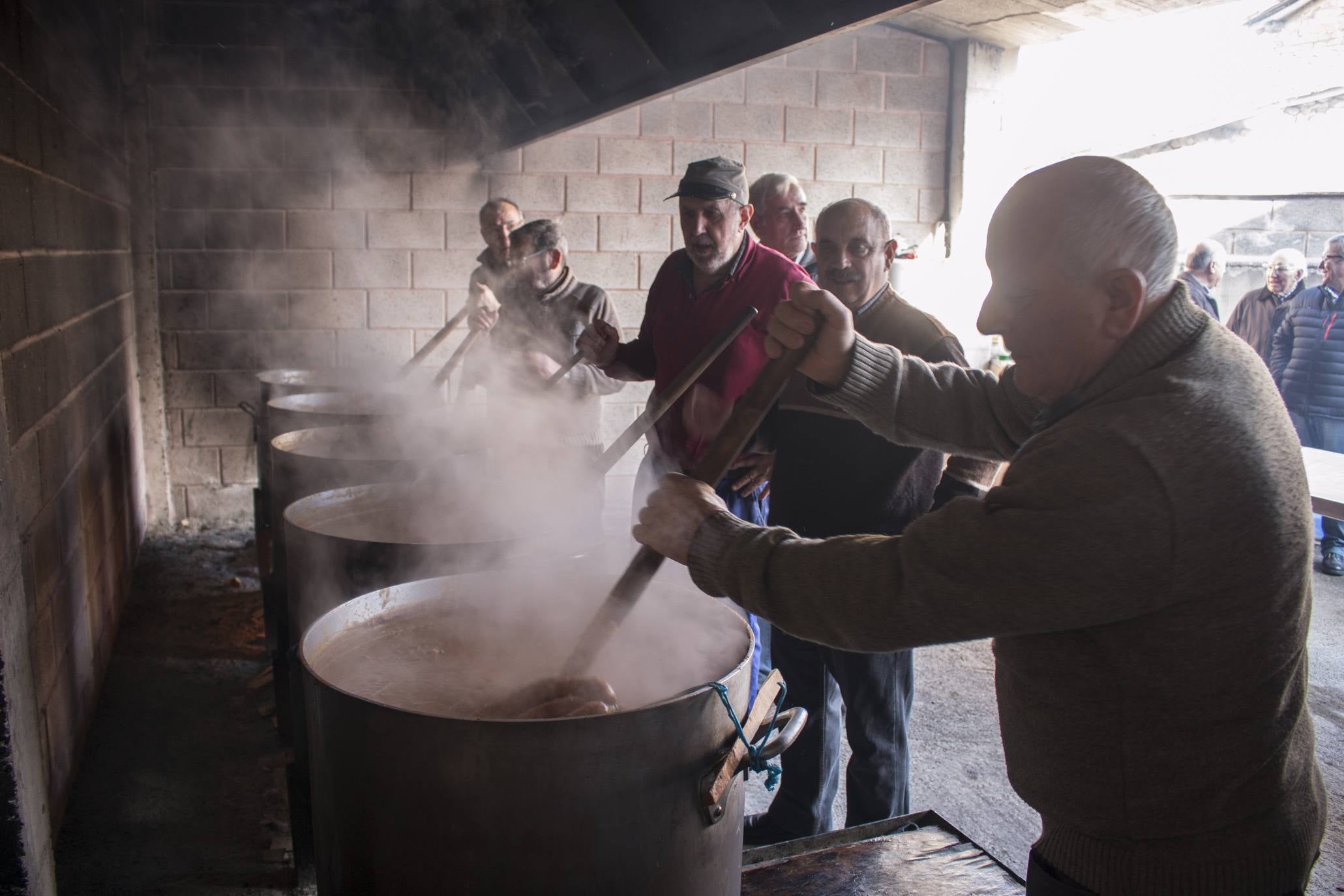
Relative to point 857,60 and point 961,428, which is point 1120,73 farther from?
point 961,428

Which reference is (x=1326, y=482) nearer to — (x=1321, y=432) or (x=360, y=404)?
(x=1321, y=432)

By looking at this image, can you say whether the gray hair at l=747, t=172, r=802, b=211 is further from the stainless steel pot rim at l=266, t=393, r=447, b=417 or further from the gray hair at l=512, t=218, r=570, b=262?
the stainless steel pot rim at l=266, t=393, r=447, b=417

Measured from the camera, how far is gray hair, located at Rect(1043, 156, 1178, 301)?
4.12 ft

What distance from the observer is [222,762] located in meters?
3.45

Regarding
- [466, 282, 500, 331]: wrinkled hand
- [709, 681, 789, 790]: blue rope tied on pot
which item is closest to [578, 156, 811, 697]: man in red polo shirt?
[709, 681, 789, 790]: blue rope tied on pot

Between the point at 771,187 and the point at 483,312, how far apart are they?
5.41 feet

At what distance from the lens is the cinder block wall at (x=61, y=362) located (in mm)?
2744

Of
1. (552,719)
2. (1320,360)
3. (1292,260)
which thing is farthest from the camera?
(1292,260)

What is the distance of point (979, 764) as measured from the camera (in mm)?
3553

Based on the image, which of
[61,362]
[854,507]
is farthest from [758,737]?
[61,362]

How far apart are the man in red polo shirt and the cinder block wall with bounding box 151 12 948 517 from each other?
323cm

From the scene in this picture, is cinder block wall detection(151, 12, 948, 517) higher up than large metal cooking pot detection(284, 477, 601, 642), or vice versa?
cinder block wall detection(151, 12, 948, 517)

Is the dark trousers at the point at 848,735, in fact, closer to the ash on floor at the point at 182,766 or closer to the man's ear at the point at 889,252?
the man's ear at the point at 889,252

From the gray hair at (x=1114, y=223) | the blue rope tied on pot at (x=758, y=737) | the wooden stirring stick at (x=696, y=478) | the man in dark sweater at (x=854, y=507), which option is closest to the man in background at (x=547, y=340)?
the man in dark sweater at (x=854, y=507)
